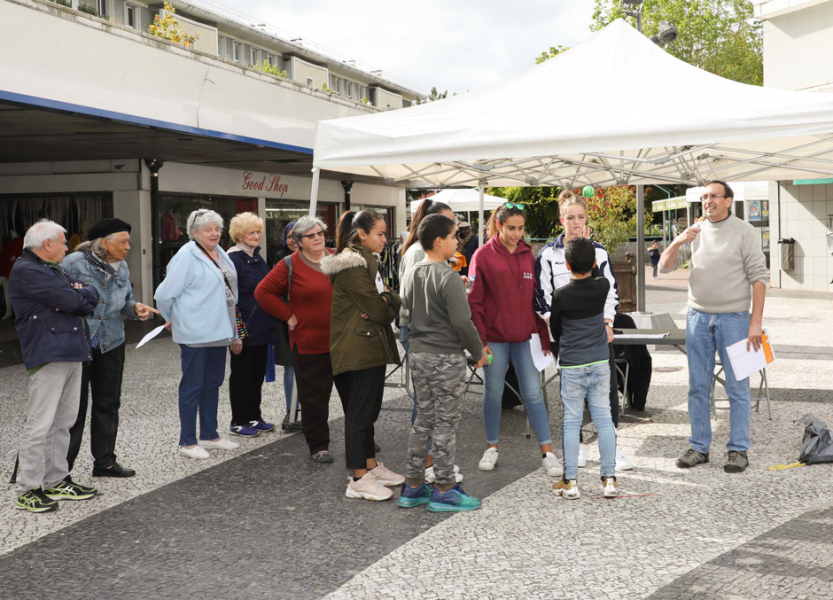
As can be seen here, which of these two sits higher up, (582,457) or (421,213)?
(421,213)

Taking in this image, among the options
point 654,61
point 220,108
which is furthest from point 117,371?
point 220,108

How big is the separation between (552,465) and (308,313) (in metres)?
1.95

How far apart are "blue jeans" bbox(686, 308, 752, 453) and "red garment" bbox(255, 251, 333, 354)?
8.26ft

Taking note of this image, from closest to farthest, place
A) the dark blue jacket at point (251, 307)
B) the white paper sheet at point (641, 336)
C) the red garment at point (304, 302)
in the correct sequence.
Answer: the red garment at point (304, 302) → the white paper sheet at point (641, 336) → the dark blue jacket at point (251, 307)

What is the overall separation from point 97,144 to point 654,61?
35.2 ft

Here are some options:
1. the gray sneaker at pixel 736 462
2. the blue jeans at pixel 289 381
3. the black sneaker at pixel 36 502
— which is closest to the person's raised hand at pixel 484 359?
the gray sneaker at pixel 736 462

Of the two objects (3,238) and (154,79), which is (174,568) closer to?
(154,79)

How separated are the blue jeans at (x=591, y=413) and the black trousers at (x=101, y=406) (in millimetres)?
2922

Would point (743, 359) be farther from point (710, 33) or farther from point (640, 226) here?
point (710, 33)

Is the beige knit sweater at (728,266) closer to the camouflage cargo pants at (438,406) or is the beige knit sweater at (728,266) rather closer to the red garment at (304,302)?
the camouflage cargo pants at (438,406)

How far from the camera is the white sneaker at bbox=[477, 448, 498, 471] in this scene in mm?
5348

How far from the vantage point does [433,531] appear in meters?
4.24

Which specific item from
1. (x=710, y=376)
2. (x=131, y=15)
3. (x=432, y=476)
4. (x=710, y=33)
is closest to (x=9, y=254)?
(x=432, y=476)

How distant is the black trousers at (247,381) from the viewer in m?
6.44
